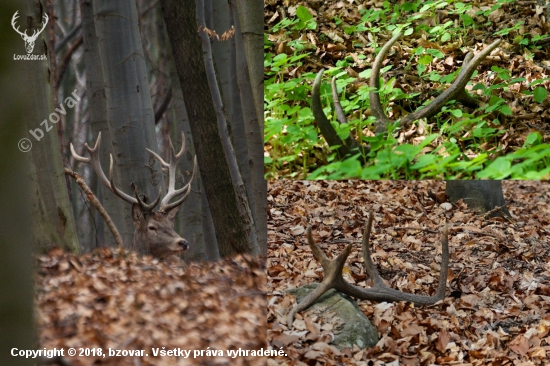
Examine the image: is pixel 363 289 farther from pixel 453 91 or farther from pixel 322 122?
pixel 453 91

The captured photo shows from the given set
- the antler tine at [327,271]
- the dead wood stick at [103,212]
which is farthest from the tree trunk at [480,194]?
the dead wood stick at [103,212]

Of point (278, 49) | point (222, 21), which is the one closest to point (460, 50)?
point (278, 49)

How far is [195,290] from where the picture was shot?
291cm

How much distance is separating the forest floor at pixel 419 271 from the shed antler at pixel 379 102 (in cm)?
87

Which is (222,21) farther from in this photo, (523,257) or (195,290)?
(523,257)

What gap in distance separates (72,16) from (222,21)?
69 cm

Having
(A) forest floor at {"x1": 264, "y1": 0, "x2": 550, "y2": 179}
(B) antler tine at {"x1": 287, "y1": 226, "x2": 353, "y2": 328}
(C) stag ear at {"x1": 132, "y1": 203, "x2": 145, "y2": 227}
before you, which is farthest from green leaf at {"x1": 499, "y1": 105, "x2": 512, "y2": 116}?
(C) stag ear at {"x1": 132, "y1": 203, "x2": 145, "y2": 227}

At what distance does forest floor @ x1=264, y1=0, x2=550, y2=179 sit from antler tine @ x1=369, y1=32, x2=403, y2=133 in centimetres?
3

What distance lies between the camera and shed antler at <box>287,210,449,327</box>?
10.5ft

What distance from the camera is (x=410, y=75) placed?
9.09 feet

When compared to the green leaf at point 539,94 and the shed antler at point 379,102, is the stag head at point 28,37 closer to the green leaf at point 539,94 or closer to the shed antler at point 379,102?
the shed antler at point 379,102

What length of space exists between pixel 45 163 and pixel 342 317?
58.7 inches

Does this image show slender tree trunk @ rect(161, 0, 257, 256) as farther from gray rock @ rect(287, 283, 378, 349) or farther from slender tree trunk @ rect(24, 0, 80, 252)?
slender tree trunk @ rect(24, 0, 80, 252)

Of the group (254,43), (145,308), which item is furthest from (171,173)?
(254,43)
